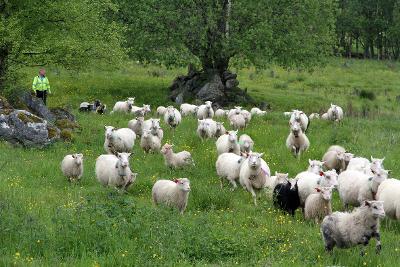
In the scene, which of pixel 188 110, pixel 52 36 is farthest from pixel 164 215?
pixel 188 110

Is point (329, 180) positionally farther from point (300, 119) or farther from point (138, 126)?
point (138, 126)

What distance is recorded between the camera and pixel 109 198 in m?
11.5

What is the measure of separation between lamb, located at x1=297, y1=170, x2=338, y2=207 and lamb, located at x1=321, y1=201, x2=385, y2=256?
281 centimetres

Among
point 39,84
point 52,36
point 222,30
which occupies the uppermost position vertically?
point 222,30

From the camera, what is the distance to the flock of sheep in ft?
30.9

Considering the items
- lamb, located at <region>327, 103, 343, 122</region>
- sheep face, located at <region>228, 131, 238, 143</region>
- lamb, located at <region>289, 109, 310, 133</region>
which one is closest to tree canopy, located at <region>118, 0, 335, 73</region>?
lamb, located at <region>327, 103, 343, 122</region>

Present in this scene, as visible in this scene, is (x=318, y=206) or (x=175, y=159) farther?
(x=175, y=159)

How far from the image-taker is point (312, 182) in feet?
41.6

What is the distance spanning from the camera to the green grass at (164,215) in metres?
8.92

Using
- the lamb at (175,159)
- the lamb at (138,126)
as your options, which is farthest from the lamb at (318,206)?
the lamb at (138,126)

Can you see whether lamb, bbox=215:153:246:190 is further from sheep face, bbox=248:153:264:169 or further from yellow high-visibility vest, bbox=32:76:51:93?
yellow high-visibility vest, bbox=32:76:51:93

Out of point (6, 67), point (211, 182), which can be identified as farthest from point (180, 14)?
point (211, 182)

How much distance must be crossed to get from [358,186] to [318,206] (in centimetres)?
182

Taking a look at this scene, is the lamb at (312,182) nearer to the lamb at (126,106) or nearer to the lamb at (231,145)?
the lamb at (231,145)
